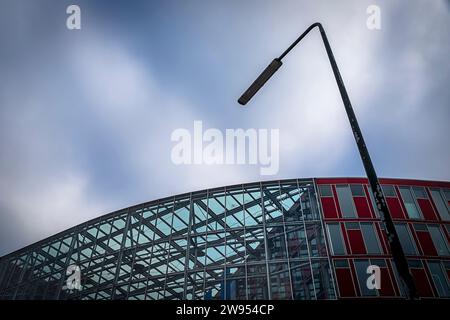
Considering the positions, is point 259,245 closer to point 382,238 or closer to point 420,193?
point 382,238

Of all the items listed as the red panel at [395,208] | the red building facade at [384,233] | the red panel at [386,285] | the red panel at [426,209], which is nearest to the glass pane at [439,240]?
the red building facade at [384,233]

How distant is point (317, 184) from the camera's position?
26141 mm

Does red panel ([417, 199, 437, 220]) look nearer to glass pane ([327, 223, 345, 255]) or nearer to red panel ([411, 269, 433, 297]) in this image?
red panel ([411, 269, 433, 297])

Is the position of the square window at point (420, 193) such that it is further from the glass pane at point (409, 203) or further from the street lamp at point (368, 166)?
the street lamp at point (368, 166)

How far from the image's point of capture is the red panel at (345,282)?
69.1ft

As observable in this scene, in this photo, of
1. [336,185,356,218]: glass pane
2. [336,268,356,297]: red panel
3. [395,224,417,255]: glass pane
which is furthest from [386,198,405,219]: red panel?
[336,268,356,297]: red panel

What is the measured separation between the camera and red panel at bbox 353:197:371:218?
2458cm

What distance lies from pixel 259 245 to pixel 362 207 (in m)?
8.42

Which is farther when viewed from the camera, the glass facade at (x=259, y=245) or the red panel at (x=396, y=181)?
the red panel at (x=396, y=181)

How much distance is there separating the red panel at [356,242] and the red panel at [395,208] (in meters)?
3.25

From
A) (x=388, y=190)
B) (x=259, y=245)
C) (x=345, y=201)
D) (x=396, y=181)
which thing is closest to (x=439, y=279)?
(x=388, y=190)

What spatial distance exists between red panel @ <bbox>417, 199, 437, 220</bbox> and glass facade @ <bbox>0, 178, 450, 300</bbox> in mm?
78
